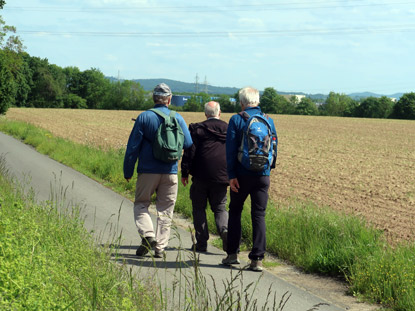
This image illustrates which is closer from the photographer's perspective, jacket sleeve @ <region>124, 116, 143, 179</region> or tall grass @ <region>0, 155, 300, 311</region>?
tall grass @ <region>0, 155, 300, 311</region>

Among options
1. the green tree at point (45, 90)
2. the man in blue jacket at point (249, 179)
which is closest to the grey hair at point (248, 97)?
the man in blue jacket at point (249, 179)

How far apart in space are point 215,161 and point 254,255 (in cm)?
150

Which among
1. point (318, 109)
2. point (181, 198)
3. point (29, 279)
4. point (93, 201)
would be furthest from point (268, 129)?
point (318, 109)

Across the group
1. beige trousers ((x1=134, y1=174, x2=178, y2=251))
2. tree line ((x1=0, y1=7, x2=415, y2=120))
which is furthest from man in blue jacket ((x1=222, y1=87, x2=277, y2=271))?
tree line ((x1=0, y1=7, x2=415, y2=120))

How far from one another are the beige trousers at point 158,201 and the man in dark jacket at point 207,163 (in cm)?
43

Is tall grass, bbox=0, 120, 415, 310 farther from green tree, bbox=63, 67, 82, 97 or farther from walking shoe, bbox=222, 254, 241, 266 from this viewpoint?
green tree, bbox=63, 67, 82, 97

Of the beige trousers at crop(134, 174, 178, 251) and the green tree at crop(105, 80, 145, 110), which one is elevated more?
the green tree at crop(105, 80, 145, 110)

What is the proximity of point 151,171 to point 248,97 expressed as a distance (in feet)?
5.02

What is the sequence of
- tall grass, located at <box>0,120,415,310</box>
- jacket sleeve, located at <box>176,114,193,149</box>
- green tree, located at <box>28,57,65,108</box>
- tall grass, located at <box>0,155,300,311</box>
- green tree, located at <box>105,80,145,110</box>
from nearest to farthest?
tall grass, located at <box>0,155,300,311</box> < tall grass, located at <box>0,120,415,310</box> < jacket sleeve, located at <box>176,114,193,149</box> < green tree, located at <box>28,57,65,108</box> < green tree, located at <box>105,80,145,110</box>

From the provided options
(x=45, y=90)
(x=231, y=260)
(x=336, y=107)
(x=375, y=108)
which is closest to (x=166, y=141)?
(x=231, y=260)

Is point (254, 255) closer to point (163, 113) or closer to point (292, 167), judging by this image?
point (163, 113)

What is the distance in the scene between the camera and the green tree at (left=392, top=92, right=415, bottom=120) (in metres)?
107

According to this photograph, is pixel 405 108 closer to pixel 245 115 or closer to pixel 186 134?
pixel 186 134

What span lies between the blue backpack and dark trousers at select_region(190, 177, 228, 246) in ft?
3.97
